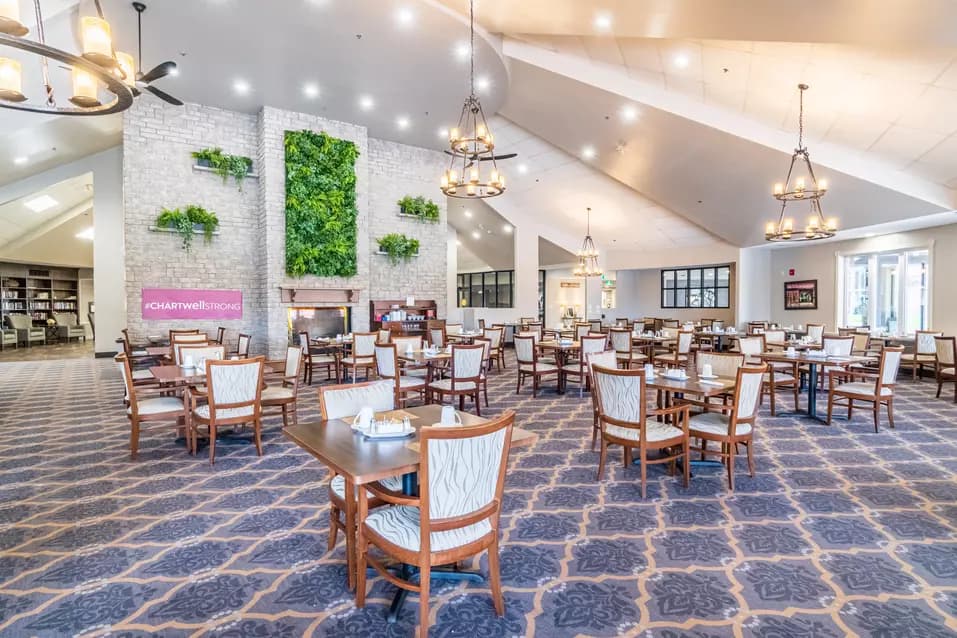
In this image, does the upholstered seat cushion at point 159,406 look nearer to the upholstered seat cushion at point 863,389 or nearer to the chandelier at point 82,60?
the chandelier at point 82,60

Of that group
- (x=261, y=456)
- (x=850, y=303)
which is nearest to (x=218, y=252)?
(x=261, y=456)

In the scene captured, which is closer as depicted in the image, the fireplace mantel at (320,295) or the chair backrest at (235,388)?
the chair backrest at (235,388)

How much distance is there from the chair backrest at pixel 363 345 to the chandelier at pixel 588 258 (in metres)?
7.24

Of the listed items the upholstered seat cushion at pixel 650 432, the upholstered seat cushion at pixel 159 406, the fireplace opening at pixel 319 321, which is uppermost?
the fireplace opening at pixel 319 321

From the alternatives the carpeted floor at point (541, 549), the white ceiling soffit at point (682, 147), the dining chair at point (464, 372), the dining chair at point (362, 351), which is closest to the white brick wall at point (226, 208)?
the dining chair at point (362, 351)

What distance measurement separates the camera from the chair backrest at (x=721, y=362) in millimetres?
4832

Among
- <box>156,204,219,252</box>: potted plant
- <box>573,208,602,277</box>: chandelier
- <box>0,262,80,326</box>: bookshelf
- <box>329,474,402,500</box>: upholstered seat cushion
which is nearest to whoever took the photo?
<box>329,474,402,500</box>: upholstered seat cushion

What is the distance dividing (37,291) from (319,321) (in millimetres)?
13789

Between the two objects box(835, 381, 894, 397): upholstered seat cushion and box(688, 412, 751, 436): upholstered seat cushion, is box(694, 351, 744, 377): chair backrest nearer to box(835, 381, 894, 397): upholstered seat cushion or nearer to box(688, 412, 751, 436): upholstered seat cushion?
box(688, 412, 751, 436): upholstered seat cushion

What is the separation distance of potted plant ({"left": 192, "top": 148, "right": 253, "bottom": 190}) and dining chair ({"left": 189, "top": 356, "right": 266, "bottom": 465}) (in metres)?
6.74

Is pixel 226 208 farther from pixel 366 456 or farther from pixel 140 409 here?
pixel 366 456

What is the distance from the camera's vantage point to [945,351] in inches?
294

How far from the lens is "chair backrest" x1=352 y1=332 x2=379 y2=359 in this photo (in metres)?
7.80

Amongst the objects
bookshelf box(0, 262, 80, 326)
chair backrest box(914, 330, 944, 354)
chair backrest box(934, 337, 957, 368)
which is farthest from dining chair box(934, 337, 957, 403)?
bookshelf box(0, 262, 80, 326)
